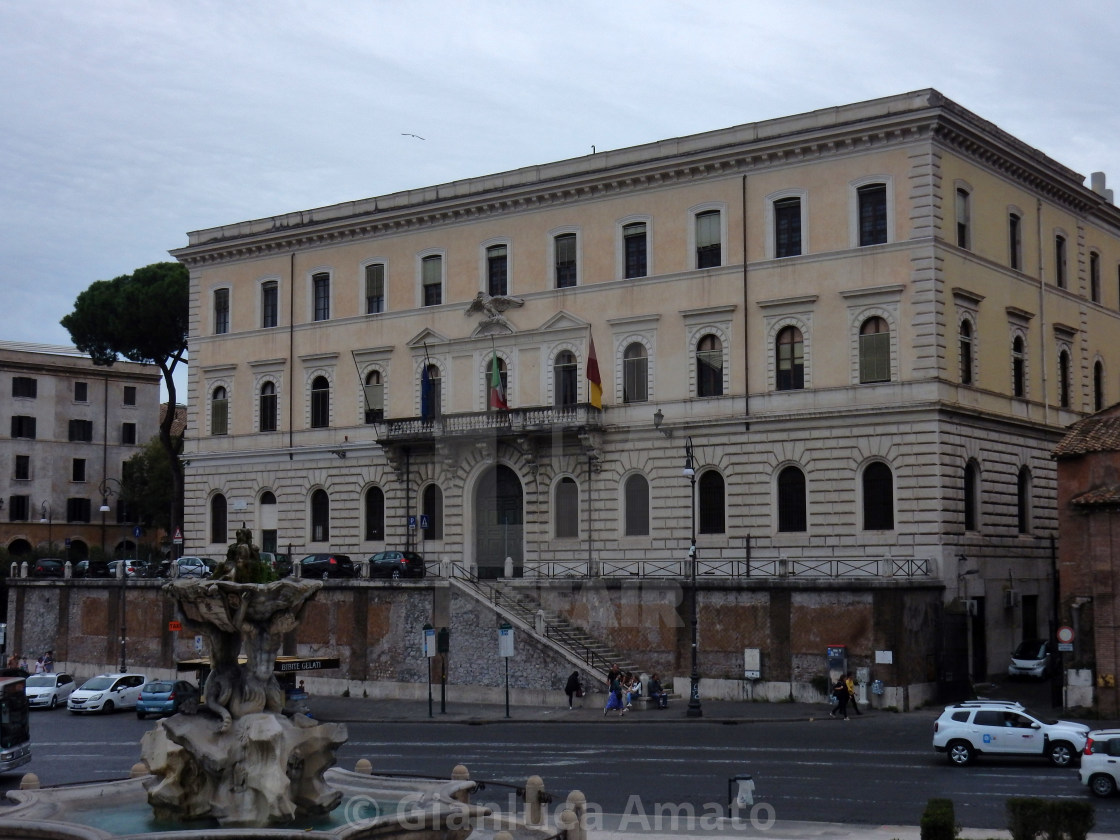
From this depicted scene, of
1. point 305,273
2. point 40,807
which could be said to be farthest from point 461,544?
point 40,807

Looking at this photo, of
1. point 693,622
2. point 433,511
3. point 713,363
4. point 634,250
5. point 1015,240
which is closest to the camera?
point 693,622

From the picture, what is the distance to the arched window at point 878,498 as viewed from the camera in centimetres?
4619

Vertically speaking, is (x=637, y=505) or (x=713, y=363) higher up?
(x=713, y=363)

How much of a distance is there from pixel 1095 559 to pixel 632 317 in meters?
18.2

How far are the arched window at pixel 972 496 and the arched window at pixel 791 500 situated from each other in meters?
5.07

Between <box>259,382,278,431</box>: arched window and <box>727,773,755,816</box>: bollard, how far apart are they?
39.9m

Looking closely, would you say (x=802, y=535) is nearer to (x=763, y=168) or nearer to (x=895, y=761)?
(x=763, y=168)

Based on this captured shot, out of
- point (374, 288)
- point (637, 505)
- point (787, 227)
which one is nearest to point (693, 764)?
point (637, 505)

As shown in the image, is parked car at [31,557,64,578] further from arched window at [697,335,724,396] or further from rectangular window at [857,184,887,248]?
rectangular window at [857,184,887,248]

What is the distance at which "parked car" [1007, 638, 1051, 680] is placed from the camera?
4650 centimetres

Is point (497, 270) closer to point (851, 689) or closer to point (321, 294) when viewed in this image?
point (321, 294)

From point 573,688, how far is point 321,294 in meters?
23.0

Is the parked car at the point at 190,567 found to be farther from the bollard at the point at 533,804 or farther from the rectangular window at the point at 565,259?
the bollard at the point at 533,804

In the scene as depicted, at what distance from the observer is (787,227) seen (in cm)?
4897
